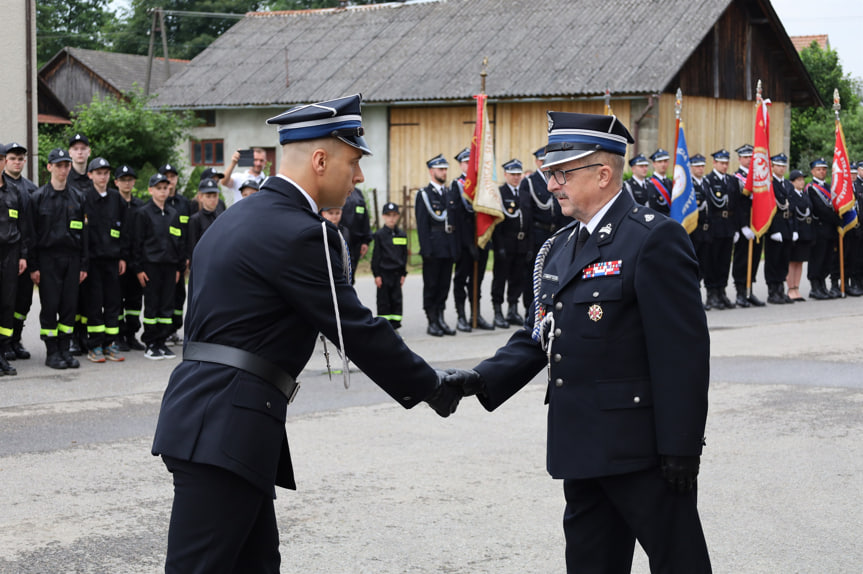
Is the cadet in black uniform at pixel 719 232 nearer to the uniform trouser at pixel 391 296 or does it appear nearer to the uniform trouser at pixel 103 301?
the uniform trouser at pixel 391 296

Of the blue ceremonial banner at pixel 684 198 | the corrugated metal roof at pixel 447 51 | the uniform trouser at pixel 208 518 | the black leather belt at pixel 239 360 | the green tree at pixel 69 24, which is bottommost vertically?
the uniform trouser at pixel 208 518

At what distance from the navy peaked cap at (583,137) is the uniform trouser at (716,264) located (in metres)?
14.0

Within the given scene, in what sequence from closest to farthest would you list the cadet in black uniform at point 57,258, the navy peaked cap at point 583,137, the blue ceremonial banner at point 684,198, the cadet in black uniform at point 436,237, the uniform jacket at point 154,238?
the navy peaked cap at point 583,137 → the cadet in black uniform at point 57,258 → the uniform jacket at point 154,238 → the cadet in black uniform at point 436,237 → the blue ceremonial banner at point 684,198

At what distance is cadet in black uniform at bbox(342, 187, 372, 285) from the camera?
1422 cm

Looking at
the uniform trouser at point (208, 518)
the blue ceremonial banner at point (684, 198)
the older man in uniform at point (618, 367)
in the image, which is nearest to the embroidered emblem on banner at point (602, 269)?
the older man in uniform at point (618, 367)

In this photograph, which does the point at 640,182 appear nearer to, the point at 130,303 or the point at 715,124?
the point at 130,303

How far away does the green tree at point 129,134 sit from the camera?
26.3 metres

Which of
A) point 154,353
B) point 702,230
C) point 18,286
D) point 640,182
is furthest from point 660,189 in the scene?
point 18,286

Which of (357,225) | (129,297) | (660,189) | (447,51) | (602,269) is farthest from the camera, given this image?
(447,51)

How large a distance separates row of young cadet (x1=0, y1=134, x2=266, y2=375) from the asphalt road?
0.79 meters

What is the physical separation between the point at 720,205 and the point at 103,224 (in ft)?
32.8

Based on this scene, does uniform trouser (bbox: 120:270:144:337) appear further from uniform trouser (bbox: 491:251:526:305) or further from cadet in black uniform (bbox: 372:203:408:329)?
uniform trouser (bbox: 491:251:526:305)

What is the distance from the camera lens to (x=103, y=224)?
12.1 meters

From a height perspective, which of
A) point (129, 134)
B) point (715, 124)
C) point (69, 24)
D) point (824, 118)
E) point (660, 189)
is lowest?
point (660, 189)
